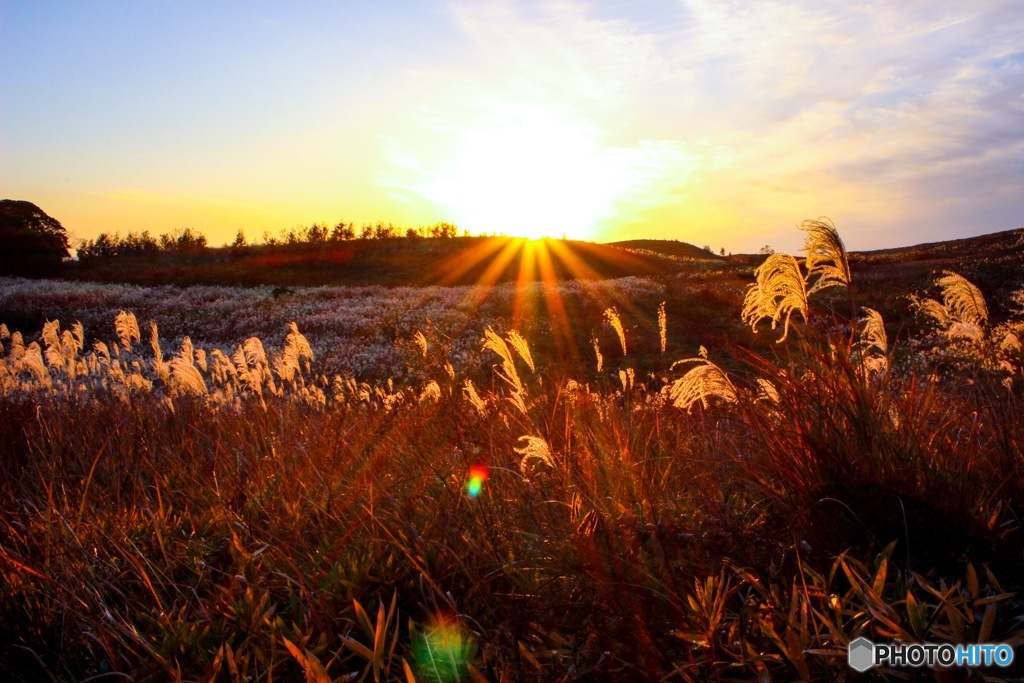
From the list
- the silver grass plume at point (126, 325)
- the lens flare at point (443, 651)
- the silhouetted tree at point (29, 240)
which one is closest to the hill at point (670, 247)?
the silhouetted tree at point (29, 240)

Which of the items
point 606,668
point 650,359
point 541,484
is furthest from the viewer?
point 650,359

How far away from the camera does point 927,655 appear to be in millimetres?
1902

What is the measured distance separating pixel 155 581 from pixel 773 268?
337 centimetres

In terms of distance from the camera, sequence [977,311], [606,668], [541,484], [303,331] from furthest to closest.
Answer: [303,331] < [977,311] < [541,484] < [606,668]

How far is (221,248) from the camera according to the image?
5753cm

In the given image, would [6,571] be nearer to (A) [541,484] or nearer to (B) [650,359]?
(A) [541,484]

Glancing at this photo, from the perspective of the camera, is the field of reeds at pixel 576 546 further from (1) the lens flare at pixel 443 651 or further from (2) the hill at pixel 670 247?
(2) the hill at pixel 670 247

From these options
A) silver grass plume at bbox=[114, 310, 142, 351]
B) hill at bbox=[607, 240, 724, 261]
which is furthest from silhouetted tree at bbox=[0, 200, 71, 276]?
hill at bbox=[607, 240, 724, 261]

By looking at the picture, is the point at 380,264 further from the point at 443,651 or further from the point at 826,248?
the point at 443,651

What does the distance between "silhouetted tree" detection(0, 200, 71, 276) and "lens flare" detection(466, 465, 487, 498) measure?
5261cm

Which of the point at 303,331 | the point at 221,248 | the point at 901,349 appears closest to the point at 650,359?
the point at 901,349

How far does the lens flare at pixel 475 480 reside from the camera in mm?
3387

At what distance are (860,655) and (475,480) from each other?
209cm

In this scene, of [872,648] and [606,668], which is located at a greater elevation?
[872,648]
